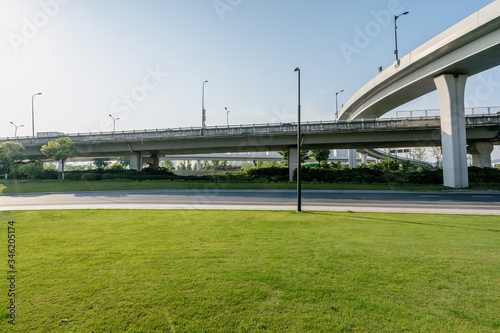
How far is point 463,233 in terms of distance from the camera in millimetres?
7160

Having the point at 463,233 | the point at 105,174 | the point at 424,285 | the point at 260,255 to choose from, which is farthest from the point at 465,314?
the point at 105,174

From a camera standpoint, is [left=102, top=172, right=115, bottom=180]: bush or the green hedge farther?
[left=102, top=172, right=115, bottom=180]: bush

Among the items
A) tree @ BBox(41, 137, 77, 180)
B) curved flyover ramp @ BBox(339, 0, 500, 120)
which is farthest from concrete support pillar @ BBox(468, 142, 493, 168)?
tree @ BBox(41, 137, 77, 180)

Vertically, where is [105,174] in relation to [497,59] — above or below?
below

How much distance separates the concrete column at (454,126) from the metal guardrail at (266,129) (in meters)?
3.55

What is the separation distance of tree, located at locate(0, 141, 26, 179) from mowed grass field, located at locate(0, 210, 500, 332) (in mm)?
35646

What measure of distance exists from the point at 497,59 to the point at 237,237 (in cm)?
2616

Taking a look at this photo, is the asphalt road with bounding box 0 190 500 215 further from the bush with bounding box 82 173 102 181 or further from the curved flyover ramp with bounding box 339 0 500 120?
the bush with bounding box 82 173 102 181

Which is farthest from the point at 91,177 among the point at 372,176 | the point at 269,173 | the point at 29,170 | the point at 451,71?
the point at 451,71

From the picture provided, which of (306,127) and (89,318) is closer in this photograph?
(89,318)

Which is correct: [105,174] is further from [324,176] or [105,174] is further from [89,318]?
[89,318]

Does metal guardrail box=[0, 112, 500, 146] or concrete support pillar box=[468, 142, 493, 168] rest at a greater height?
metal guardrail box=[0, 112, 500, 146]

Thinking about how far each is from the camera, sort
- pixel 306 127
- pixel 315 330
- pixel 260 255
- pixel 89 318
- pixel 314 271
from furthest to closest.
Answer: pixel 306 127 < pixel 260 255 < pixel 314 271 < pixel 89 318 < pixel 315 330

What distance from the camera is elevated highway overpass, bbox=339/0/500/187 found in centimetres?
1720
